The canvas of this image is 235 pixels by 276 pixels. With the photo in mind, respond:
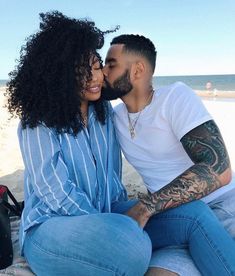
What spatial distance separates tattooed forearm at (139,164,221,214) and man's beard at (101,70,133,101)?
0.83 m

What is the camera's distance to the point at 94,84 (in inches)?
99.6

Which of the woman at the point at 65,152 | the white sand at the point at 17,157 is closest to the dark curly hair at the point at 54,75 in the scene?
the woman at the point at 65,152

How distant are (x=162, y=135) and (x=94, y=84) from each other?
1.87 ft

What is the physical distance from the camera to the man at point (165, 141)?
2.29 metres

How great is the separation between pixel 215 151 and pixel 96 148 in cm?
73

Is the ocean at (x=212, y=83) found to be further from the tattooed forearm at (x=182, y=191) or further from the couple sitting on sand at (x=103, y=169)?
the tattooed forearm at (x=182, y=191)

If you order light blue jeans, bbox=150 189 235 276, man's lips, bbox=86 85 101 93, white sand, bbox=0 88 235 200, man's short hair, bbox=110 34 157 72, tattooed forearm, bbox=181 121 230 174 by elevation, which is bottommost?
white sand, bbox=0 88 235 200

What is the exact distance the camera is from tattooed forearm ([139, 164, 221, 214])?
7.47 feet

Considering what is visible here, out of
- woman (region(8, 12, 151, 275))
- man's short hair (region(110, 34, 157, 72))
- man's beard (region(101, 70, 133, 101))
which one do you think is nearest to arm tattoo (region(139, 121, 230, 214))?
woman (region(8, 12, 151, 275))

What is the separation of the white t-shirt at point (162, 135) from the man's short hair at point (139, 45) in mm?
385

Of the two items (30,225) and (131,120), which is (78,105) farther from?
(30,225)

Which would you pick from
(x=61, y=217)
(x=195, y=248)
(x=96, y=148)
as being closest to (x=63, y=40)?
(x=96, y=148)

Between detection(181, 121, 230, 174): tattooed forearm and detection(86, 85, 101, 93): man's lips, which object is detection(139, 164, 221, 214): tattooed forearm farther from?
detection(86, 85, 101, 93): man's lips

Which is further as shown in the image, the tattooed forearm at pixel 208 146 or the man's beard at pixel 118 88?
the man's beard at pixel 118 88
